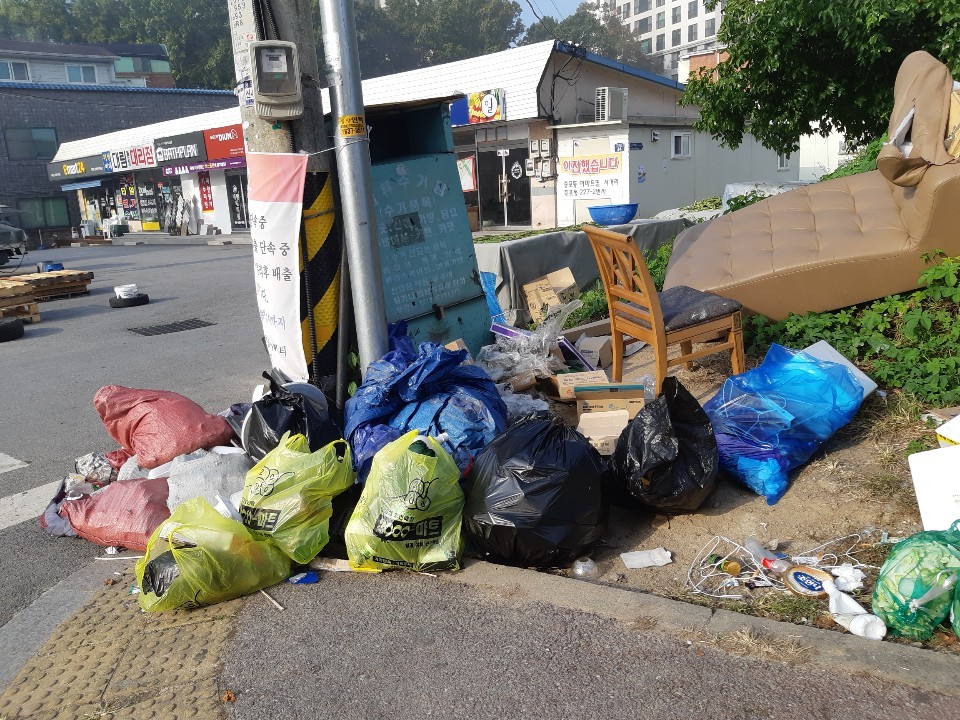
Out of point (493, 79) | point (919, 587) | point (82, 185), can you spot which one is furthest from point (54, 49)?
point (919, 587)

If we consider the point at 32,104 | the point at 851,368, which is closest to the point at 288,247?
the point at 851,368

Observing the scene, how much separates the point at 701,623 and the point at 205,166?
28069 mm

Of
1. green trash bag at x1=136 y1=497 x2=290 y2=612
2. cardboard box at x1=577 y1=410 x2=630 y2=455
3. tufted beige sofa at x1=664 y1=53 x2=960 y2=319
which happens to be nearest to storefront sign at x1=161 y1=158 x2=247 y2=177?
tufted beige sofa at x1=664 y1=53 x2=960 y2=319

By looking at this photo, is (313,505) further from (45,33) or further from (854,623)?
(45,33)

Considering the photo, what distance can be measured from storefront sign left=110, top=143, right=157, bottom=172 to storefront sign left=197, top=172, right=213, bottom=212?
7.03 ft

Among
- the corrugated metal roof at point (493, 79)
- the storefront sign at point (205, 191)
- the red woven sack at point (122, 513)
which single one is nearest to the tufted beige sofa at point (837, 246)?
the red woven sack at point (122, 513)

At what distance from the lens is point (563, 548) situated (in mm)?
3309

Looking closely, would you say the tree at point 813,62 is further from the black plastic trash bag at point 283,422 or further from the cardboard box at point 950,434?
the black plastic trash bag at point 283,422

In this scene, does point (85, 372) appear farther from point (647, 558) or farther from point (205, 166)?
point (205, 166)

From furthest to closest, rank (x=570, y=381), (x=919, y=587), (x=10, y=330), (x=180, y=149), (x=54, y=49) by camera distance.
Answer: (x=54, y=49), (x=180, y=149), (x=10, y=330), (x=570, y=381), (x=919, y=587)

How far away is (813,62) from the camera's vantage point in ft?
28.5

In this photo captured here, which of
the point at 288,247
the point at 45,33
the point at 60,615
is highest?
the point at 45,33

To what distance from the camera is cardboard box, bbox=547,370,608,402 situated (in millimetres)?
4887

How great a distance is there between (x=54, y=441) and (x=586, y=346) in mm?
3894
